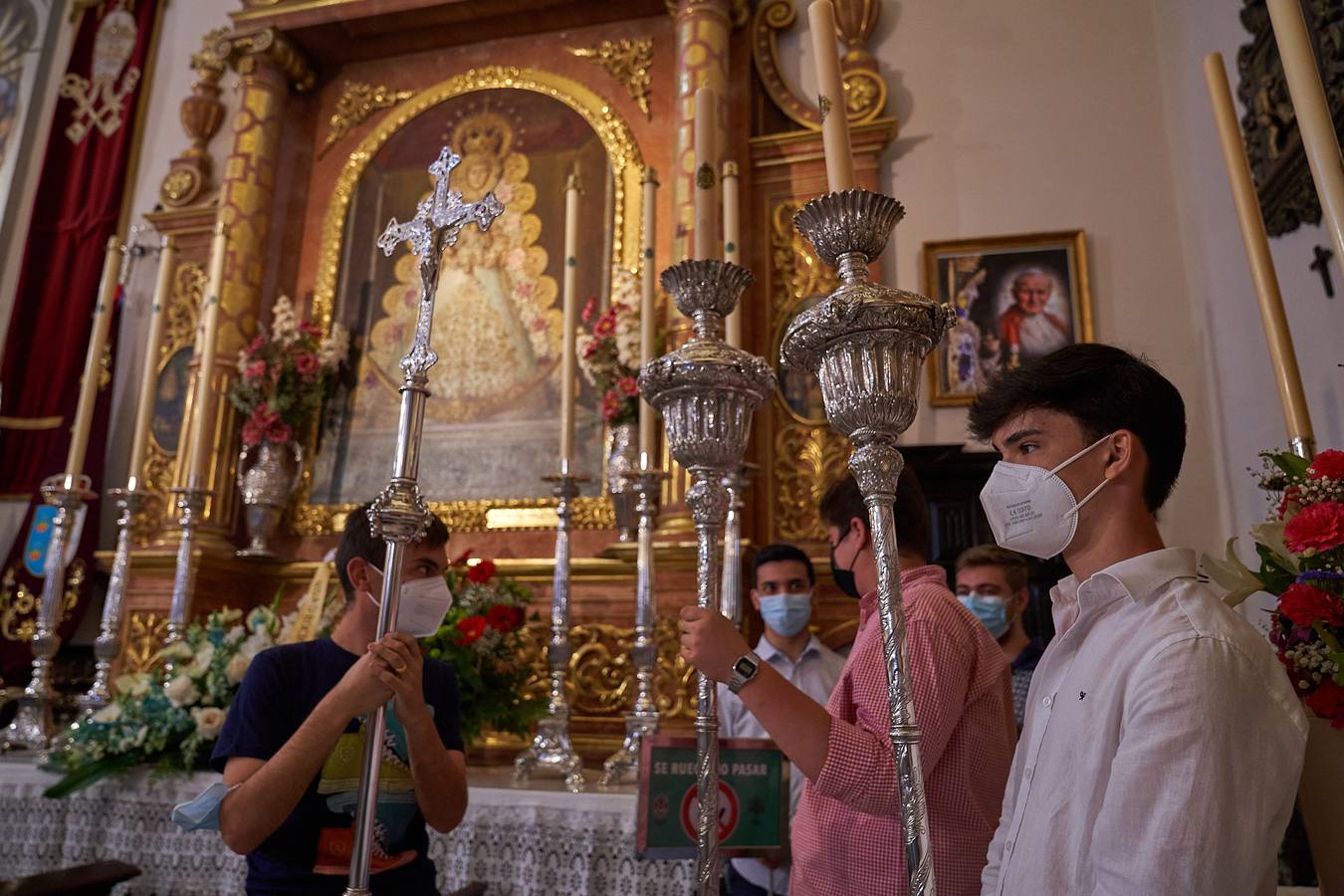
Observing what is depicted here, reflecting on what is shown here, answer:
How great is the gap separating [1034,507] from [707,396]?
52 centimetres

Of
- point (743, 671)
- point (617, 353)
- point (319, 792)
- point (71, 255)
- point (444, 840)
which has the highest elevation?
point (71, 255)

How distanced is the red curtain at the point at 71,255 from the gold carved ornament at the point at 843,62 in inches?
164

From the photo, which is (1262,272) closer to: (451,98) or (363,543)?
(363,543)

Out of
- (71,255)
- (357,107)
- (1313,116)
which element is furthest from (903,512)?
(71,255)

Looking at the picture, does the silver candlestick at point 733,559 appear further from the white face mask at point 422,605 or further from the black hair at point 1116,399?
the black hair at point 1116,399

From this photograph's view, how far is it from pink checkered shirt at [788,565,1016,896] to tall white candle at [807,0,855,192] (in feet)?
2.16

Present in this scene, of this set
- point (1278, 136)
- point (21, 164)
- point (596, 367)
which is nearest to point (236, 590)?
point (596, 367)

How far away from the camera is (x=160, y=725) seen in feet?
9.55

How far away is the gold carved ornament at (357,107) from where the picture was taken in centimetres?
573

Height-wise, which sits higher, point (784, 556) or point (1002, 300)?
point (1002, 300)

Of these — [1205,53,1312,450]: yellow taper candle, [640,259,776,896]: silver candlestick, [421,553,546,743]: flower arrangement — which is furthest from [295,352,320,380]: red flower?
[1205,53,1312,450]: yellow taper candle

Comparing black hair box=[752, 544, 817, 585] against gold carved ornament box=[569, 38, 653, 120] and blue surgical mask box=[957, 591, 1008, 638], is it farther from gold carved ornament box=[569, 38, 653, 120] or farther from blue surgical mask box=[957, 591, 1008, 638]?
gold carved ornament box=[569, 38, 653, 120]

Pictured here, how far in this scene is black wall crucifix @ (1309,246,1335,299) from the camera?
9.55ft

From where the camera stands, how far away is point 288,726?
193 centimetres
